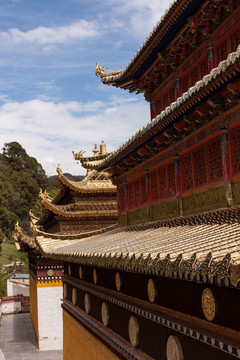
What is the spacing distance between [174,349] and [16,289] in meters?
39.4

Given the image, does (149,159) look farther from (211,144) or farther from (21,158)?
(21,158)

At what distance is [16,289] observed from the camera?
42.8 meters

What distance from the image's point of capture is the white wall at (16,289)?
42.3m

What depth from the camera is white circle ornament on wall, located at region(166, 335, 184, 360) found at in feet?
18.7

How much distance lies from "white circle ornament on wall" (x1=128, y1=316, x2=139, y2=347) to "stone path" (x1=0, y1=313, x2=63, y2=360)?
558 inches

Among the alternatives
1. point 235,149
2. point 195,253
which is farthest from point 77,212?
point 195,253

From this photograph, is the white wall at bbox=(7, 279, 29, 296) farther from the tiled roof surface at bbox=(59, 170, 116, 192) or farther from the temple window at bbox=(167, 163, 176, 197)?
the temple window at bbox=(167, 163, 176, 197)

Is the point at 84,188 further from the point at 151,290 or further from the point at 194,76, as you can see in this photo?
the point at 151,290

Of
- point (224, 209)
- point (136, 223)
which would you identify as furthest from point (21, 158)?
point (224, 209)

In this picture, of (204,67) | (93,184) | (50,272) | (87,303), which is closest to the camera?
(204,67)

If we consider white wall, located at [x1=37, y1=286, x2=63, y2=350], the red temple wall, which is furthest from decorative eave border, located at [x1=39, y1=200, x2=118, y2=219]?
the red temple wall

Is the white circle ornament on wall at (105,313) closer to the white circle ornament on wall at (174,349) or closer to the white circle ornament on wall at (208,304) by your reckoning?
the white circle ornament on wall at (174,349)

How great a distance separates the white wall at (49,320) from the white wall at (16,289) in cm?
1873

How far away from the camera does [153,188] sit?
39.1 feet
